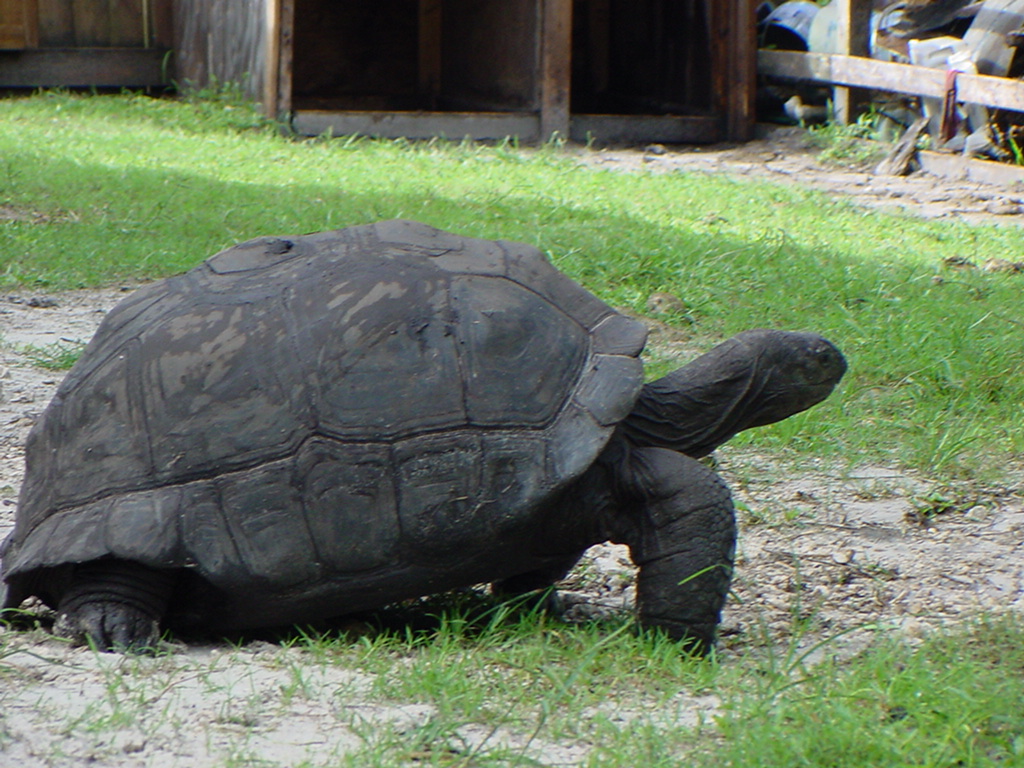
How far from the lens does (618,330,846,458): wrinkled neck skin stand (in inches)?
109

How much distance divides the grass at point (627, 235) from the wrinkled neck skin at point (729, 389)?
3.39ft

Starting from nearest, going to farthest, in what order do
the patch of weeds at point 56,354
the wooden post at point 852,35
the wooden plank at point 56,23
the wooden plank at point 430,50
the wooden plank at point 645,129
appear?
1. the patch of weeds at point 56,354
2. the wooden post at point 852,35
3. the wooden plank at point 645,129
4. the wooden plank at point 56,23
5. the wooden plank at point 430,50

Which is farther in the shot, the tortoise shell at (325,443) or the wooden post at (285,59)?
the wooden post at (285,59)

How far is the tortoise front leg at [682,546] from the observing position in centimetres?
A: 254

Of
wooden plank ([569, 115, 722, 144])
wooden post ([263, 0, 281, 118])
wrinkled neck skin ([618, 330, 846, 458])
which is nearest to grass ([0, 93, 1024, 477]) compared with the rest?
wooden post ([263, 0, 281, 118])

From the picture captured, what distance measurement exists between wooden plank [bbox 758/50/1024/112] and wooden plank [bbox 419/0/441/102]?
3.20m

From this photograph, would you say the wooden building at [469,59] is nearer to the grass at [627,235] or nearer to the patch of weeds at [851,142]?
the grass at [627,235]

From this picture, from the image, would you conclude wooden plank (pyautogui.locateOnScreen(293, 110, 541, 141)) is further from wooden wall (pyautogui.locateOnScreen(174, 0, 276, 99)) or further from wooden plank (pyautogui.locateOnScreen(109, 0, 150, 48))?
wooden plank (pyautogui.locateOnScreen(109, 0, 150, 48))

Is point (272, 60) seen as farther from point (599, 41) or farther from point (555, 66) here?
point (599, 41)

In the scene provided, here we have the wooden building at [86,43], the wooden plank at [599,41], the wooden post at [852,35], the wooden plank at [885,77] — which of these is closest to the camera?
the wooden plank at [885,77]

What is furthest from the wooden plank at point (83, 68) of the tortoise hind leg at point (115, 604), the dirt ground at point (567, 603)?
the tortoise hind leg at point (115, 604)

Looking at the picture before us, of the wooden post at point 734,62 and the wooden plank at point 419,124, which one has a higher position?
the wooden post at point 734,62

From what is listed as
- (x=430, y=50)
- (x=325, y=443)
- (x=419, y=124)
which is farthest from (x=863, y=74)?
(x=325, y=443)

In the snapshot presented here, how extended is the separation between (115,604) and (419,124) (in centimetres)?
754
